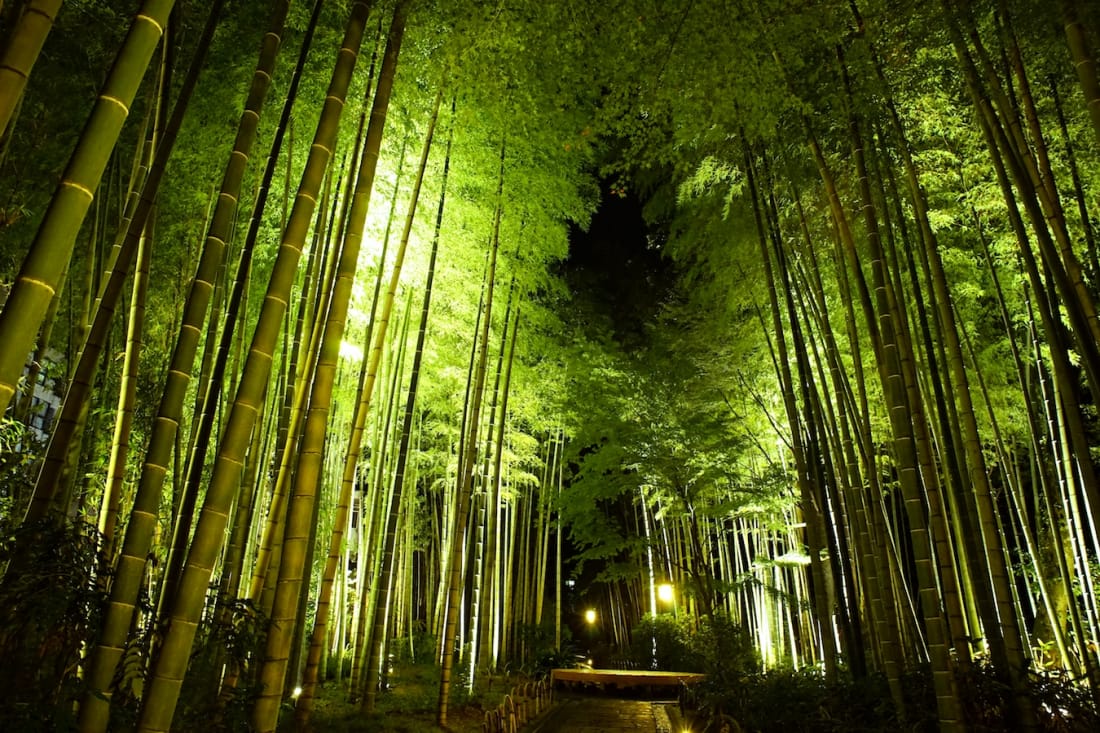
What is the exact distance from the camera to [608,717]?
628cm

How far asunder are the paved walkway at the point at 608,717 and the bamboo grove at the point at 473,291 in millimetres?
1030

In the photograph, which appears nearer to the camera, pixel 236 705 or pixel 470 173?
pixel 236 705

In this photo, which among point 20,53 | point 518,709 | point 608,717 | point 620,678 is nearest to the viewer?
point 20,53

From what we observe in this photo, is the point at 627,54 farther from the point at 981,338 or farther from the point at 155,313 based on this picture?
the point at 981,338

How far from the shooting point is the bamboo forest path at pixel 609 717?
222 inches

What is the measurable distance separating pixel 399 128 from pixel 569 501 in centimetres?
606

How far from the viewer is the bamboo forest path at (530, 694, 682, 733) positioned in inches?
222

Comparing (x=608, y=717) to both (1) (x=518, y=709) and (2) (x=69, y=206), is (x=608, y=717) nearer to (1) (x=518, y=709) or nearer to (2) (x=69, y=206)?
(1) (x=518, y=709)

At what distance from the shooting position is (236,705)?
2150 millimetres

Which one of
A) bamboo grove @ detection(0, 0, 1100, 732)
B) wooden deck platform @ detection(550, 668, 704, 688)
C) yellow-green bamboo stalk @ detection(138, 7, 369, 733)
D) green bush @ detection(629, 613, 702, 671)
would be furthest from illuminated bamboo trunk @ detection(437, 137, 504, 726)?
green bush @ detection(629, 613, 702, 671)

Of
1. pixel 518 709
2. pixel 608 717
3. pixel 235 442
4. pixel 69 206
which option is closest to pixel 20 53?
pixel 69 206

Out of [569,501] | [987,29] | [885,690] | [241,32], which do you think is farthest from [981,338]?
[241,32]

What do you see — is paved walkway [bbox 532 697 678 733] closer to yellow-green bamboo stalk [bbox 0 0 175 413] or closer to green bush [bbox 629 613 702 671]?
green bush [bbox 629 613 702 671]

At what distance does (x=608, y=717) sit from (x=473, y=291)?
4494 mm
